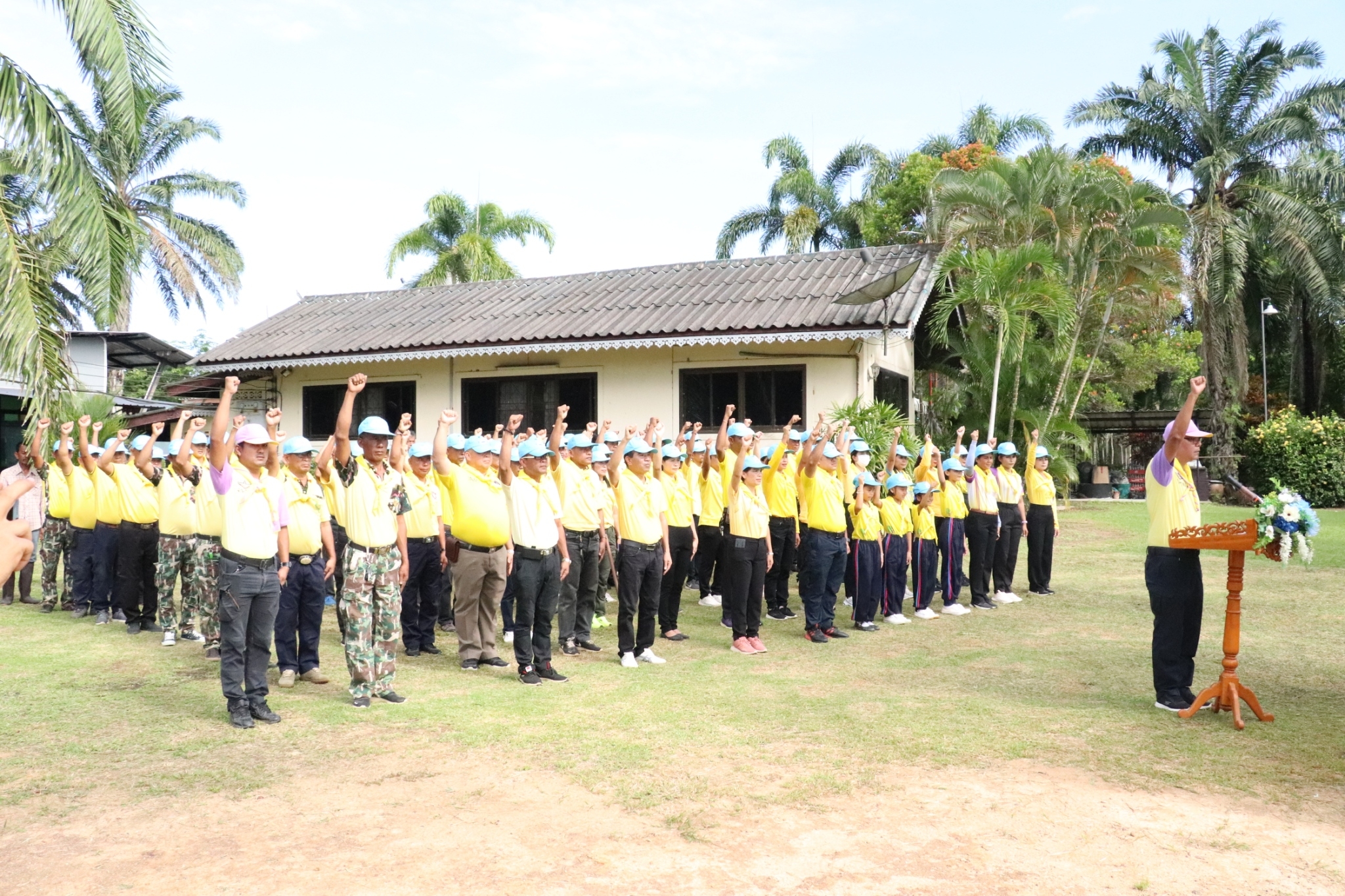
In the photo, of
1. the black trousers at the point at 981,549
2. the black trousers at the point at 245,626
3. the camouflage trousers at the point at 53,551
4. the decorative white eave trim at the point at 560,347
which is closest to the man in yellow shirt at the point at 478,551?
the black trousers at the point at 245,626

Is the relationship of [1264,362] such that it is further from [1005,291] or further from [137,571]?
[137,571]

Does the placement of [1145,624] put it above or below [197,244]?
below

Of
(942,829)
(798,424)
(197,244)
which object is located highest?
(197,244)

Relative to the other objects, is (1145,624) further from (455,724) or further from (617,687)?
(455,724)

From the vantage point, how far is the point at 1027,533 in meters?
13.3

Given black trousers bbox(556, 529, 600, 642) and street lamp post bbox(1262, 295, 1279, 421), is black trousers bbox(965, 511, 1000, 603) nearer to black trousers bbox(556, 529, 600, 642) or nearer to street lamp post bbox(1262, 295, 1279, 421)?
black trousers bbox(556, 529, 600, 642)

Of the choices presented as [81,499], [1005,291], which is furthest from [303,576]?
[1005,291]

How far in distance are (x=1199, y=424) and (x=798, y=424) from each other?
16361mm


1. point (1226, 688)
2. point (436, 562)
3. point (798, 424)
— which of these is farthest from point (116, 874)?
point (798, 424)

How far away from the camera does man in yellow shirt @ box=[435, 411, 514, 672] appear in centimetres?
837

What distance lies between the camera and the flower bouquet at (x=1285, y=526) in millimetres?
6727

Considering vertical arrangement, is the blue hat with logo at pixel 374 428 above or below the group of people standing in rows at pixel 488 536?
above

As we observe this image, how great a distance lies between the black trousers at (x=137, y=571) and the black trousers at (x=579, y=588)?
406 cm

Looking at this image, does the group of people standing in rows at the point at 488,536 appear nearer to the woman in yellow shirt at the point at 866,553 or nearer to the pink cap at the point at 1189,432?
the woman in yellow shirt at the point at 866,553
